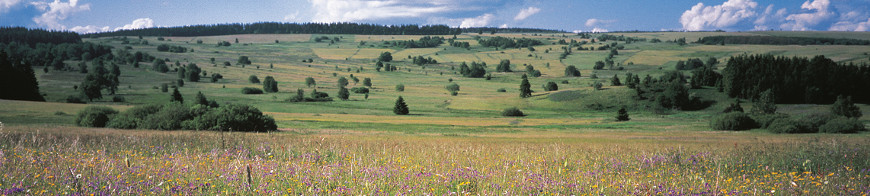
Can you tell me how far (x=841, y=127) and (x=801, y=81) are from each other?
165ft

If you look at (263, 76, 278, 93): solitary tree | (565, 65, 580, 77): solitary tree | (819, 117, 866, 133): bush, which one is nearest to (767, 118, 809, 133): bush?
(819, 117, 866, 133): bush

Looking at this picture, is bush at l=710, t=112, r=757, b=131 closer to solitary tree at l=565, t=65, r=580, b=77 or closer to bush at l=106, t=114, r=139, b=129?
bush at l=106, t=114, r=139, b=129

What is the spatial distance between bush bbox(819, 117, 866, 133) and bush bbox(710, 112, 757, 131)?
693 centimetres

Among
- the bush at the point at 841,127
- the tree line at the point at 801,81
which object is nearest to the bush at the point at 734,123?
the bush at the point at 841,127

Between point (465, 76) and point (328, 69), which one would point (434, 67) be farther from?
point (328, 69)

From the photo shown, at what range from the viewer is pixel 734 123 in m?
50.3

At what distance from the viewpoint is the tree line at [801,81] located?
82894 millimetres

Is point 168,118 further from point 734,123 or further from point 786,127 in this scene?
point 734,123

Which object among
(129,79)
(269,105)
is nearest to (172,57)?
(129,79)

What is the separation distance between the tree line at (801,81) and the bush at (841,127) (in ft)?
146

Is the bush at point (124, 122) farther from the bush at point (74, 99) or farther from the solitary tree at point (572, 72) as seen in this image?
the solitary tree at point (572, 72)

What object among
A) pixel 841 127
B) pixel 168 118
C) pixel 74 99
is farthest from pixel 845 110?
pixel 74 99

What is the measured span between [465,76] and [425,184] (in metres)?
160

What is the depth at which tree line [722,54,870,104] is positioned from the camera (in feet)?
272
